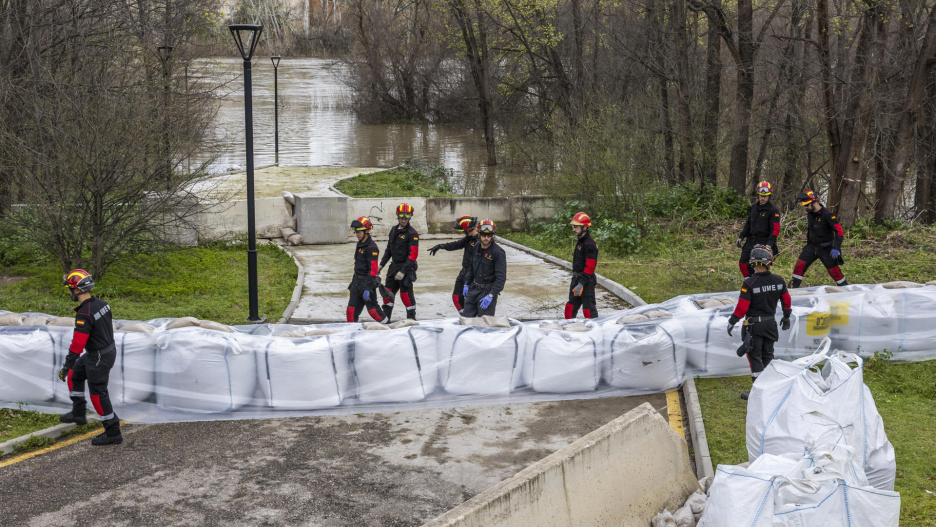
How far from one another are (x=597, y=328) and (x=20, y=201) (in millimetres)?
10095

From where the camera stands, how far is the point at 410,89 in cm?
4600

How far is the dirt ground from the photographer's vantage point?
19.5 ft

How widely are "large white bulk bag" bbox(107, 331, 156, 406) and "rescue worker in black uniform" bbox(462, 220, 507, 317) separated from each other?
3771mm

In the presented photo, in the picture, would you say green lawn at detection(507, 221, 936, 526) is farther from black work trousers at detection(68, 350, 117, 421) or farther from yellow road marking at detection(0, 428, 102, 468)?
yellow road marking at detection(0, 428, 102, 468)

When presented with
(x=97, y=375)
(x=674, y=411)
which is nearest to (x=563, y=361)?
(x=674, y=411)

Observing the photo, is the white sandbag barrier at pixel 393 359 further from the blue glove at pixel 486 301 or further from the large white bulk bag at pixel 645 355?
the blue glove at pixel 486 301

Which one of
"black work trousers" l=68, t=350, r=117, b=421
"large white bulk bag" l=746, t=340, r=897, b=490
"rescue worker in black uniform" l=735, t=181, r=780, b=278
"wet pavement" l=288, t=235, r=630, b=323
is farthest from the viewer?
"wet pavement" l=288, t=235, r=630, b=323

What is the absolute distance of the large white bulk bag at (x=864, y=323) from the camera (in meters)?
8.91

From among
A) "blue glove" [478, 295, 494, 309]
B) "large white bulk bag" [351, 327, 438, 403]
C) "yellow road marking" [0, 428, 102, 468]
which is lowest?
"yellow road marking" [0, 428, 102, 468]

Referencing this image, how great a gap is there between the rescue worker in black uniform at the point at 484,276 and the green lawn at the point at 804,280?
2.57 m

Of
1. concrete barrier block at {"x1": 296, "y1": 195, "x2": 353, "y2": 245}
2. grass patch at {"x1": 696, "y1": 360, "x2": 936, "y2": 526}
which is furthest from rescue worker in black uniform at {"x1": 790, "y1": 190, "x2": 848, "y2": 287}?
concrete barrier block at {"x1": 296, "y1": 195, "x2": 353, "y2": 245}

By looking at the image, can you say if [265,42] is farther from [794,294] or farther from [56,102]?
[794,294]

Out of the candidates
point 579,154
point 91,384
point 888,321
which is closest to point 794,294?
point 888,321

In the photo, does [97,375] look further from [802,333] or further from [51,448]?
[802,333]
